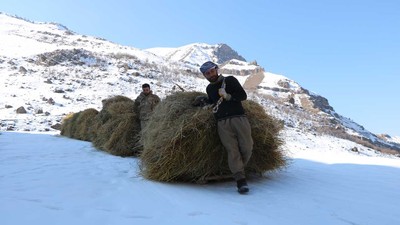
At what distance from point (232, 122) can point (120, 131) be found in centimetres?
422

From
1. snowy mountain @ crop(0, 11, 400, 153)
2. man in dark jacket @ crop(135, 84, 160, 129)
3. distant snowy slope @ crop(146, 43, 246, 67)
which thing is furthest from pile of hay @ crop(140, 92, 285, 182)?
distant snowy slope @ crop(146, 43, 246, 67)

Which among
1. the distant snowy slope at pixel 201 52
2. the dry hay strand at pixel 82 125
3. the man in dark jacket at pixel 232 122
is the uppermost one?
the distant snowy slope at pixel 201 52

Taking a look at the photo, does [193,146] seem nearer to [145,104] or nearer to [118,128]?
[145,104]

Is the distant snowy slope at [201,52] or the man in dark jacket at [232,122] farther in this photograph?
the distant snowy slope at [201,52]

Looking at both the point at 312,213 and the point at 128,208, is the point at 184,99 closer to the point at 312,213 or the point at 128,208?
the point at 128,208

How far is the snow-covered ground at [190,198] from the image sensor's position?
3.15 m

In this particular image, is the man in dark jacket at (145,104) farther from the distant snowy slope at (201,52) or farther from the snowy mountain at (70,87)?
the distant snowy slope at (201,52)

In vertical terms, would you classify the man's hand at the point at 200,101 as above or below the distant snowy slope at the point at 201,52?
below

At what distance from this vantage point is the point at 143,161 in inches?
204

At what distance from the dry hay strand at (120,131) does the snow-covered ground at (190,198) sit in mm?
1899

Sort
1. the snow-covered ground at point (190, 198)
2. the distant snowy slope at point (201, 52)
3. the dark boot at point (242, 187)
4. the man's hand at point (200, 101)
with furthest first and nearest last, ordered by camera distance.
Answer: the distant snowy slope at point (201, 52) < the man's hand at point (200, 101) < the dark boot at point (242, 187) < the snow-covered ground at point (190, 198)

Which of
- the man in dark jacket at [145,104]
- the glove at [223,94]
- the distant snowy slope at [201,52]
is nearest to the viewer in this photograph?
the glove at [223,94]

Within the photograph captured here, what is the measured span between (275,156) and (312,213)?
1.85 metres

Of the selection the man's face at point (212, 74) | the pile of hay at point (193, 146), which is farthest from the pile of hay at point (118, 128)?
the man's face at point (212, 74)
